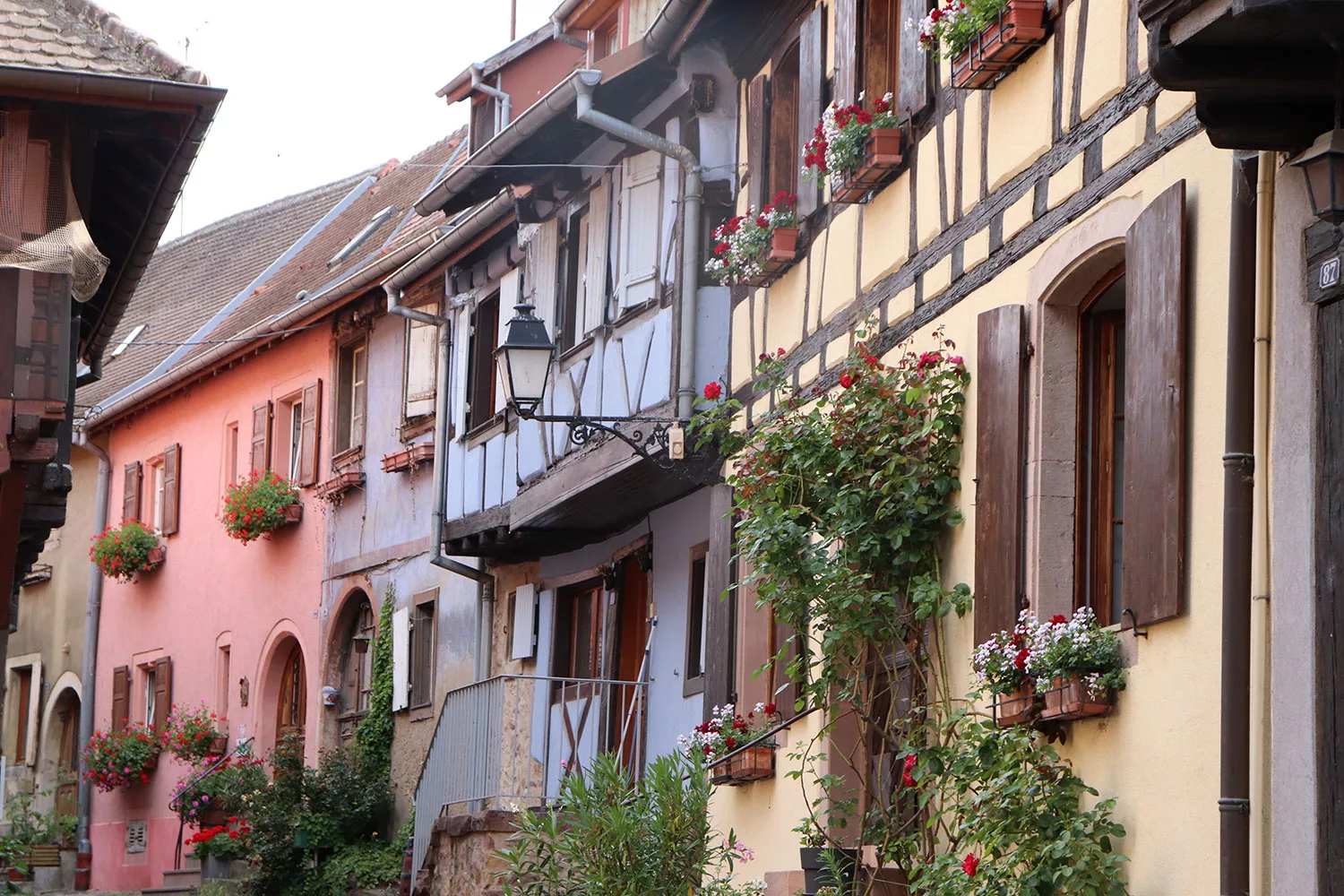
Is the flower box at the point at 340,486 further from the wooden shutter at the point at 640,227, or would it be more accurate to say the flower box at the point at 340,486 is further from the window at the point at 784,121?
the window at the point at 784,121

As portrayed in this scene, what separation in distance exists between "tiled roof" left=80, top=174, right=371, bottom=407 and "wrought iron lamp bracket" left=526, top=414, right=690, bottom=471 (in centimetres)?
1508

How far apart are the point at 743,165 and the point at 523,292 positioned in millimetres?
4151

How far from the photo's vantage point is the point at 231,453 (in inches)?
938

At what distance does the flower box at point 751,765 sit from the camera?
1075cm

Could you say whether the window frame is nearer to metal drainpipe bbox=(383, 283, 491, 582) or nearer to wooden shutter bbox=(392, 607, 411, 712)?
metal drainpipe bbox=(383, 283, 491, 582)

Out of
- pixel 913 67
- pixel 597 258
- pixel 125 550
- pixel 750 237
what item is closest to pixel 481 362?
pixel 597 258

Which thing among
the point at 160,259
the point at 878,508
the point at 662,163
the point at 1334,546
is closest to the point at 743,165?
the point at 662,163

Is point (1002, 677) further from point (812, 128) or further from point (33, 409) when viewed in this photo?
point (33, 409)

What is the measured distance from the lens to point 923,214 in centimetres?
916

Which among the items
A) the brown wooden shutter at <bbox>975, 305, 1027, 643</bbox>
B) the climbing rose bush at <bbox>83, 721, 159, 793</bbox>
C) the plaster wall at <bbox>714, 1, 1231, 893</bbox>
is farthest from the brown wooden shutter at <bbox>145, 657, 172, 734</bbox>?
the brown wooden shutter at <bbox>975, 305, 1027, 643</bbox>

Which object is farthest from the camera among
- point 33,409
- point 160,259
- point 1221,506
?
point 160,259

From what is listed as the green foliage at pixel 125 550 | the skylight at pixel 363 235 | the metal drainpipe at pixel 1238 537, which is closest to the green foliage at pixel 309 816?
the green foliage at pixel 125 550

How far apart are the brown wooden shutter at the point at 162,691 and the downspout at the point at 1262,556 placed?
2042 cm

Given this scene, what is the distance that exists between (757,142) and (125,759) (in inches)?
580
